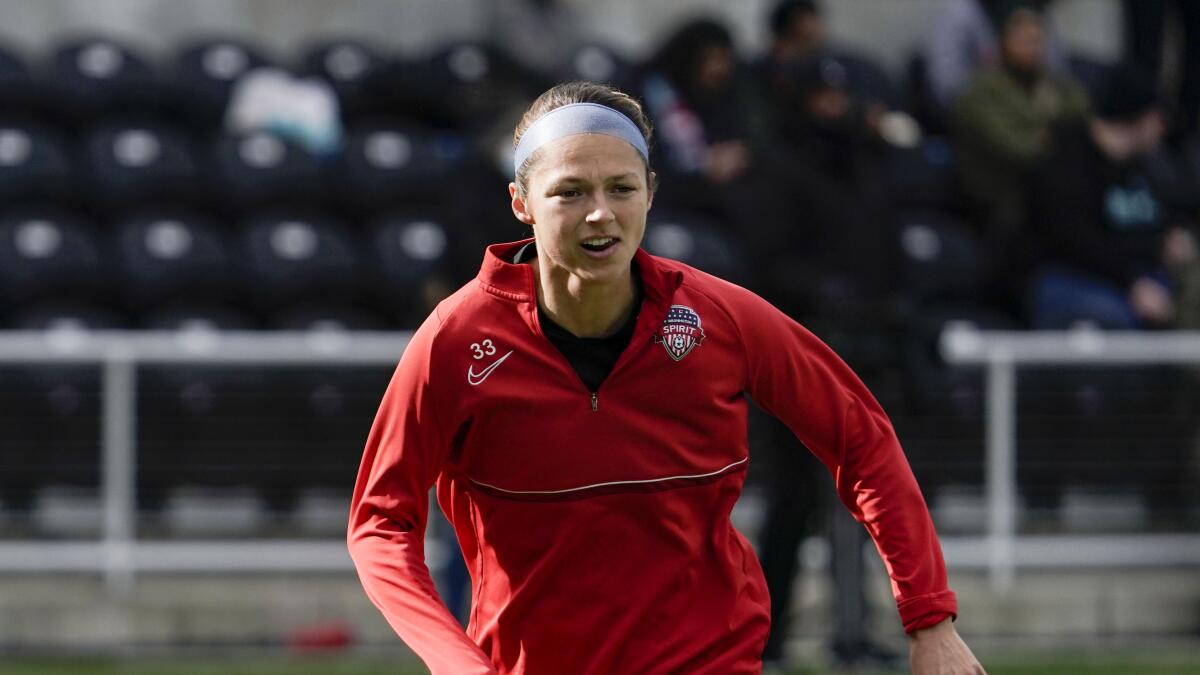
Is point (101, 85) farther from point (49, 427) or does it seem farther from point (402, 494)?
point (402, 494)

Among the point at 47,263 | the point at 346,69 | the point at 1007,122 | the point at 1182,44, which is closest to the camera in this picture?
the point at 47,263

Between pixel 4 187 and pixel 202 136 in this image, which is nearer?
pixel 4 187

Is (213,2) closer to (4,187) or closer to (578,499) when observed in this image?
(4,187)

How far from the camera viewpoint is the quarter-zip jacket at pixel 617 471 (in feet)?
13.4

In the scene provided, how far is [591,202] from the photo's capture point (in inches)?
157

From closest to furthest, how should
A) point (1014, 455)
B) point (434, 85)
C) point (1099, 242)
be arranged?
1. point (1014, 455)
2. point (1099, 242)
3. point (434, 85)

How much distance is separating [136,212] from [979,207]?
4.62 meters

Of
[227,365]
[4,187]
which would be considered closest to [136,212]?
[4,187]

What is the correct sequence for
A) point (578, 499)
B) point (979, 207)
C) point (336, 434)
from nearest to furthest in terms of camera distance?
point (578, 499) < point (336, 434) < point (979, 207)

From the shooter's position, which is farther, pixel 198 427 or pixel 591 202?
pixel 198 427

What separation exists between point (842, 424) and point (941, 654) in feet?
1.64

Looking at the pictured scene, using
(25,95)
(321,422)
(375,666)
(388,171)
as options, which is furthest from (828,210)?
(25,95)

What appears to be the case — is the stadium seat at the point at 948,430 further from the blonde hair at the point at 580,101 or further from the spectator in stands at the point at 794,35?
the blonde hair at the point at 580,101

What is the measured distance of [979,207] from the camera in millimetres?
11984
